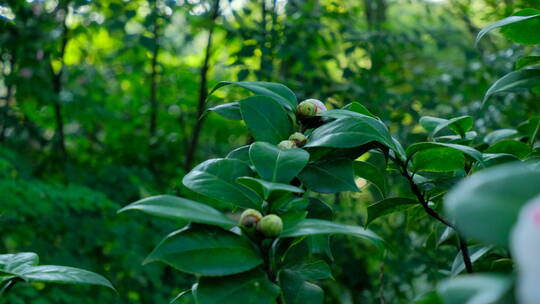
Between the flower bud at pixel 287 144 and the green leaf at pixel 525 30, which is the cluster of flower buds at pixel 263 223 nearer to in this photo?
the flower bud at pixel 287 144

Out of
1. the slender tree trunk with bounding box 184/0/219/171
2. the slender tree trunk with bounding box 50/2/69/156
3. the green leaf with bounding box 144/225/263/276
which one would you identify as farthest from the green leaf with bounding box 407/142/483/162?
the slender tree trunk with bounding box 50/2/69/156

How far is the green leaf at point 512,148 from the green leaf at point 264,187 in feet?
1.17

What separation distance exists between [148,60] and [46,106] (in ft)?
1.44

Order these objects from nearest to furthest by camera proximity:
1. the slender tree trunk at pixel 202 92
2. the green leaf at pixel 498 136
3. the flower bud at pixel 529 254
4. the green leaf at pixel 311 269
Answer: the flower bud at pixel 529 254, the green leaf at pixel 311 269, the green leaf at pixel 498 136, the slender tree trunk at pixel 202 92

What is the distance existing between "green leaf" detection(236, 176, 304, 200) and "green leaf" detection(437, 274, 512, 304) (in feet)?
0.63

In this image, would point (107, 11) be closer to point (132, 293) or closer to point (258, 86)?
point (132, 293)

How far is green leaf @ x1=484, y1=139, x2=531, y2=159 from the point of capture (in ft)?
2.43

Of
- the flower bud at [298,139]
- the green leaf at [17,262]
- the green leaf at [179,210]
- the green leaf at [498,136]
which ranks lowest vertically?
the green leaf at [17,262]

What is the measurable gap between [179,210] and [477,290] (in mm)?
235

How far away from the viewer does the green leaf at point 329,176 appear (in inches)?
21.7

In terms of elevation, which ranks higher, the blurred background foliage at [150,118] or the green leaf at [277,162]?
the green leaf at [277,162]

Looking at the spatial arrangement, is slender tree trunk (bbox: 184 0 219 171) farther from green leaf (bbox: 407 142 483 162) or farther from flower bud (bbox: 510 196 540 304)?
flower bud (bbox: 510 196 540 304)

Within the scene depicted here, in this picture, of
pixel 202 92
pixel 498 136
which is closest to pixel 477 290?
pixel 498 136

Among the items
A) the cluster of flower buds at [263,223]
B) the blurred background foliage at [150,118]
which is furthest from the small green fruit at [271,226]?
the blurred background foliage at [150,118]
